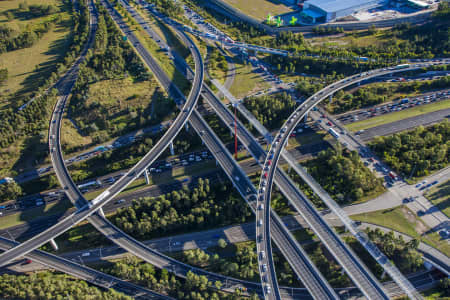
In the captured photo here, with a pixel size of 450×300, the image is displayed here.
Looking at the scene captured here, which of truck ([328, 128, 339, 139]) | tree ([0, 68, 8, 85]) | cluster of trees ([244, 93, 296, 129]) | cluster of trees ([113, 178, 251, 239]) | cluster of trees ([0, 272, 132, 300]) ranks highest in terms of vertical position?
tree ([0, 68, 8, 85])

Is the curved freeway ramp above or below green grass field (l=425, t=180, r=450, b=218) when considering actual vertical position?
above

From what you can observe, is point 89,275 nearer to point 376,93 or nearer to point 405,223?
point 405,223

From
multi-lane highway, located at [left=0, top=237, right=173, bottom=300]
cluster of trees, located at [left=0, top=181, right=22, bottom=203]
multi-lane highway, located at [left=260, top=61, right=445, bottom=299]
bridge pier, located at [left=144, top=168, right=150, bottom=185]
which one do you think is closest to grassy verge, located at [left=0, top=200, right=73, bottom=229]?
cluster of trees, located at [left=0, top=181, right=22, bottom=203]

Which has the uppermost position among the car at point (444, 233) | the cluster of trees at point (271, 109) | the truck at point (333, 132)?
the cluster of trees at point (271, 109)

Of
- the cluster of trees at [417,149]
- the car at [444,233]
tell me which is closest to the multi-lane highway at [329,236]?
the car at [444,233]

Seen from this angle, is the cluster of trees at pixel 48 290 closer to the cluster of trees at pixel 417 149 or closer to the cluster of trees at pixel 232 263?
the cluster of trees at pixel 232 263

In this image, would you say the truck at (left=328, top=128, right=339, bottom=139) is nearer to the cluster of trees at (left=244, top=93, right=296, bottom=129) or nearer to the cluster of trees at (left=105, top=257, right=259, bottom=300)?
the cluster of trees at (left=244, top=93, right=296, bottom=129)

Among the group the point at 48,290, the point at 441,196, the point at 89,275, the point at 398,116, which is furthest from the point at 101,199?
the point at 398,116
